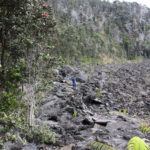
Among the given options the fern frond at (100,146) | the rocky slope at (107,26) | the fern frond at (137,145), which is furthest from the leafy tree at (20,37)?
the rocky slope at (107,26)

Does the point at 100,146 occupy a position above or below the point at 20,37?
below

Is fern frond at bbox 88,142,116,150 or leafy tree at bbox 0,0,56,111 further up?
leafy tree at bbox 0,0,56,111

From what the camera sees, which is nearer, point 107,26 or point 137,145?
point 137,145

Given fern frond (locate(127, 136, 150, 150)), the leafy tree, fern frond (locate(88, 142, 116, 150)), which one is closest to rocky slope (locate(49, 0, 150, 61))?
the leafy tree

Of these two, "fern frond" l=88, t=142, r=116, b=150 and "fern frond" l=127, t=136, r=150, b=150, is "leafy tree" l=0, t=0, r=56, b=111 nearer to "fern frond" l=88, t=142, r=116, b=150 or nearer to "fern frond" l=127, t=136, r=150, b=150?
"fern frond" l=88, t=142, r=116, b=150

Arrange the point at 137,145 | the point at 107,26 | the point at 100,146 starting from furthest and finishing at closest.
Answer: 1. the point at 107,26
2. the point at 100,146
3. the point at 137,145

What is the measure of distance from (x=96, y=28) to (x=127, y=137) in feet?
309

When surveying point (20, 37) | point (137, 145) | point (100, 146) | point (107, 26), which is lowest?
point (100, 146)

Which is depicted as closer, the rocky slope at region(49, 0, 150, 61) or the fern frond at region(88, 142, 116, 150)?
the fern frond at region(88, 142, 116, 150)

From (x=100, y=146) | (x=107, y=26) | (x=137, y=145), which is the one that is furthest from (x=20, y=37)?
(x=107, y=26)

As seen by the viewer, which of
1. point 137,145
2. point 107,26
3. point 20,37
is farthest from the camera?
point 107,26

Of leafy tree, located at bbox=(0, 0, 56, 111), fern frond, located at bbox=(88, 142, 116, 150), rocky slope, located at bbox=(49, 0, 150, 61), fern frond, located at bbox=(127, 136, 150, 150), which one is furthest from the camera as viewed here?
rocky slope, located at bbox=(49, 0, 150, 61)

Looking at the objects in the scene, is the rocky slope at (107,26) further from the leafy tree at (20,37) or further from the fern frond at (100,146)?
the fern frond at (100,146)

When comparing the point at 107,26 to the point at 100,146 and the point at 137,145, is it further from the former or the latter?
the point at 137,145
